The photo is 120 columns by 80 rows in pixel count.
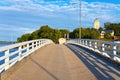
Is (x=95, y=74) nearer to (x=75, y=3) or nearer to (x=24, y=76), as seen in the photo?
(x=24, y=76)

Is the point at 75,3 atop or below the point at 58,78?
atop

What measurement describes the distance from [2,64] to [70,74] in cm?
301

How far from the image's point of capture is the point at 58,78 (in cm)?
1280

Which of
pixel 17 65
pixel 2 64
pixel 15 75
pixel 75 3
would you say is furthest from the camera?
pixel 75 3

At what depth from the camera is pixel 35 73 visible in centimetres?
1426

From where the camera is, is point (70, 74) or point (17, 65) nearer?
point (70, 74)

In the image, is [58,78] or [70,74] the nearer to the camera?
[58,78]

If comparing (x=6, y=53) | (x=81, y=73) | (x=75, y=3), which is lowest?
(x=81, y=73)

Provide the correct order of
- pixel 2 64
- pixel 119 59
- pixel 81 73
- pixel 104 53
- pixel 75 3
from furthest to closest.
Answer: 1. pixel 75 3
2. pixel 104 53
3. pixel 119 59
4. pixel 81 73
5. pixel 2 64

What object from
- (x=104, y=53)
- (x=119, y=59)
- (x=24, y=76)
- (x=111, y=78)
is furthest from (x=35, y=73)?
(x=104, y=53)

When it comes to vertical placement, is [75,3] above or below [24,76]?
above

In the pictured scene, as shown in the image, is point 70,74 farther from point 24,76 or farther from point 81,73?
point 24,76

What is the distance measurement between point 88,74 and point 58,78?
1730 millimetres

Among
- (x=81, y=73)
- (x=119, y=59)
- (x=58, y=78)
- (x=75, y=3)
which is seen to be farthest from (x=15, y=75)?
(x=75, y=3)
